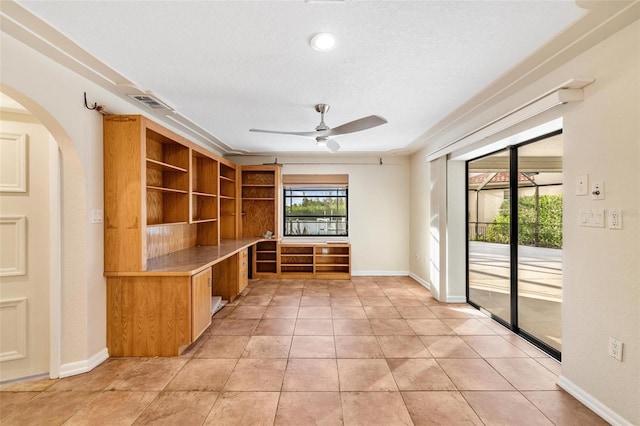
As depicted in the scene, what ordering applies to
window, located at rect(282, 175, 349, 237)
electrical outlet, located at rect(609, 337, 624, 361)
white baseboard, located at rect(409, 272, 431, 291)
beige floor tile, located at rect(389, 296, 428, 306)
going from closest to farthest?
1. electrical outlet, located at rect(609, 337, 624, 361)
2. beige floor tile, located at rect(389, 296, 428, 306)
3. white baseboard, located at rect(409, 272, 431, 291)
4. window, located at rect(282, 175, 349, 237)

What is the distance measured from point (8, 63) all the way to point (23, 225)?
132cm

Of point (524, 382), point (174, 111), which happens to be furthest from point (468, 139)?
point (174, 111)

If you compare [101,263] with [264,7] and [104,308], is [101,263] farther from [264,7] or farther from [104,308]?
[264,7]

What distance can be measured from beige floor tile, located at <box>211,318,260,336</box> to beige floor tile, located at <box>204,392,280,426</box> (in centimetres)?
111

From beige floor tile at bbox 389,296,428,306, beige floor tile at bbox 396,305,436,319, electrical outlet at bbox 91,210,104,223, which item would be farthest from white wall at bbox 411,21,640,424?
electrical outlet at bbox 91,210,104,223

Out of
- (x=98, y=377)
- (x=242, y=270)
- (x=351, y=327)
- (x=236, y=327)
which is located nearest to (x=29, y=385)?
(x=98, y=377)

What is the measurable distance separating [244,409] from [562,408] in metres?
2.24

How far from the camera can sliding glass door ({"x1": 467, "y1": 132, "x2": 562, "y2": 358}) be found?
2.84m

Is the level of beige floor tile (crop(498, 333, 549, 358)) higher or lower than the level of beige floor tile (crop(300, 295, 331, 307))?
lower

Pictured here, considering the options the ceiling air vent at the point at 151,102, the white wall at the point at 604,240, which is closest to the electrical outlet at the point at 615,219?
the white wall at the point at 604,240

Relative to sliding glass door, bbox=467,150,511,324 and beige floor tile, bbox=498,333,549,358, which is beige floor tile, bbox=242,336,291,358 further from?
sliding glass door, bbox=467,150,511,324

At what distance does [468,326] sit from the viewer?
3.41 m

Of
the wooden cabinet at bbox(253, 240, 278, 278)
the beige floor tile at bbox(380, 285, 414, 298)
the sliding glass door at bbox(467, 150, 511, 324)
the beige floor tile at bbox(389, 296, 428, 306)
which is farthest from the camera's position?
the wooden cabinet at bbox(253, 240, 278, 278)

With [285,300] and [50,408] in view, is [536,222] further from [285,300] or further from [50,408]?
[50,408]
